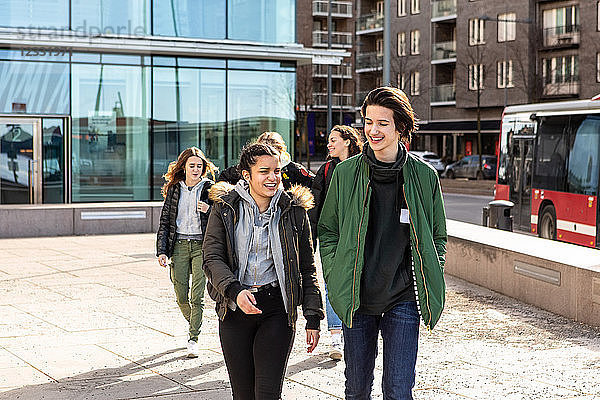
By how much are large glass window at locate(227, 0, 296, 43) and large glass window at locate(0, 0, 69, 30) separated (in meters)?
4.20

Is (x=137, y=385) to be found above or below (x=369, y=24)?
below

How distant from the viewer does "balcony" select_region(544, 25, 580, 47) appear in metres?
54.3

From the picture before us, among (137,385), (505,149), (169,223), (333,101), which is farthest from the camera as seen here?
(333,101)

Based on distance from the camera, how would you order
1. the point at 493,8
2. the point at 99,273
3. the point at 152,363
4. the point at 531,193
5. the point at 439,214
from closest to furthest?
the point at 439,214, the point at 152,363, the point at 99,273, the point at 531,193, the point at 493,8

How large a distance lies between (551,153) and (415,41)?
50.4m

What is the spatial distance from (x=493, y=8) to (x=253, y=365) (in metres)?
57.8

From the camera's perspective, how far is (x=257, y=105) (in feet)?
80.5

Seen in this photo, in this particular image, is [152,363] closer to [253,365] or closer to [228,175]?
[228,175]

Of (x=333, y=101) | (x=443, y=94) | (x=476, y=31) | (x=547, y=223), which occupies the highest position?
(x=476, y=31)

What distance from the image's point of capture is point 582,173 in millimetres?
17750

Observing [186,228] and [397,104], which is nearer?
[397,104]

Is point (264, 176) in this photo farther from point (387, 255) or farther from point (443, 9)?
point (443, 9)

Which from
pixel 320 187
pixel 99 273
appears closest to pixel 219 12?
pixel 99 273

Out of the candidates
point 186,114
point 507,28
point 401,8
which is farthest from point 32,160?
point 401,8
